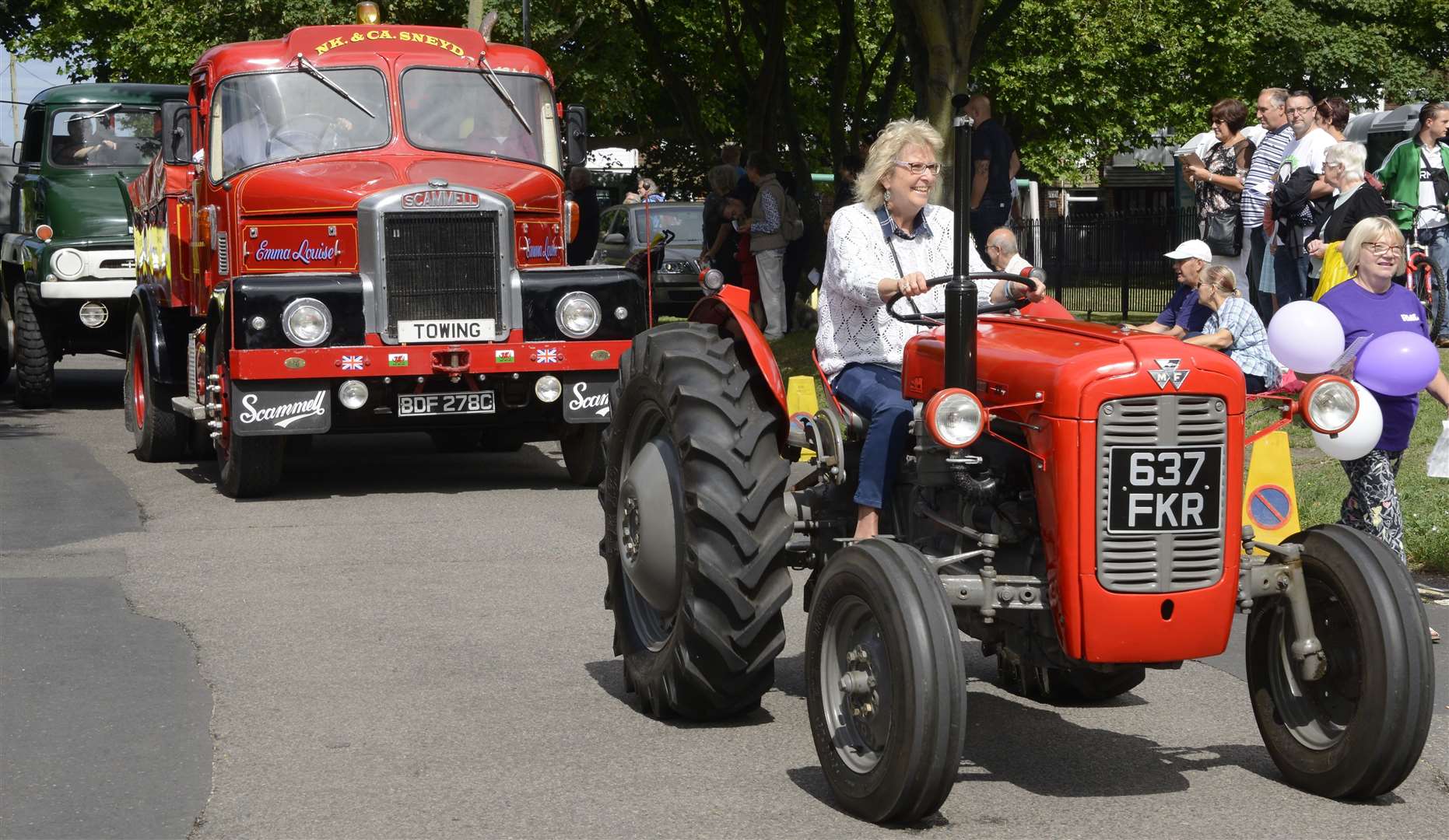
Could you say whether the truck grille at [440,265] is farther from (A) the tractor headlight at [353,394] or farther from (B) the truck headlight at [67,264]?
(B) the truck headlight at [67,264]

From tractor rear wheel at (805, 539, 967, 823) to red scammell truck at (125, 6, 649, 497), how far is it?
21.8ft

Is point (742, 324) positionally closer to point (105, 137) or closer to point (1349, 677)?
point (1349, 677)

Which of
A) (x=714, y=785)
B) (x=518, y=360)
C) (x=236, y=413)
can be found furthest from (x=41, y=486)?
(x=714, y=785)

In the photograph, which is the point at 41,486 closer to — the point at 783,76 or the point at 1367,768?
the point at 1367,768

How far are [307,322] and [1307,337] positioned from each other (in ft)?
21.2

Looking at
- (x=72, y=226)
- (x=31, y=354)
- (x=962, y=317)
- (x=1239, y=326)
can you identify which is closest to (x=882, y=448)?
(x=962, y=317)

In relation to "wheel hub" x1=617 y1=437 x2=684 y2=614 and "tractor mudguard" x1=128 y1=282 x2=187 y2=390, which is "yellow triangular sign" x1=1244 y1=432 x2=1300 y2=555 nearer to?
"wheel hub" x1=617 y1=437 x2=684 y2=614

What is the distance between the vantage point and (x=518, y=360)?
11781 millimetres

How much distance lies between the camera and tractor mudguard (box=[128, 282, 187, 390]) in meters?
13.4

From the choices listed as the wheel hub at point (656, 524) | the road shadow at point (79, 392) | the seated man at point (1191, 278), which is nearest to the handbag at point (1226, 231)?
the seated man at point (1191, 278)

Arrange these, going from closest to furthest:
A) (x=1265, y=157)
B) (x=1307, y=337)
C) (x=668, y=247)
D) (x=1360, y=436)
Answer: (x=1360, y=436) < (x=1307, y=337) < (x=1265, y=157) < (x=668, y=247)

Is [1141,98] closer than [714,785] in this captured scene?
No

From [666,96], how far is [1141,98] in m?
14.9

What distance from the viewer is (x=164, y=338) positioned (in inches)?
530
